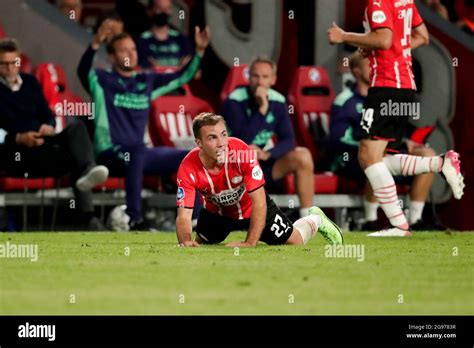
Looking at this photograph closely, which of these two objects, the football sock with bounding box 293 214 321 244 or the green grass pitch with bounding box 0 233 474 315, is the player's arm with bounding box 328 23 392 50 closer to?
the football sock with bounding box 293 214 321 244

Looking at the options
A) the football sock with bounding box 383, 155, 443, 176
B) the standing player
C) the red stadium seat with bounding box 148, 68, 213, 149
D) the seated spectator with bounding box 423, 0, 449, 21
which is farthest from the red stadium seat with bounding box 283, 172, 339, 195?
the seated spectator with bounding box 423, 0, 449, 21

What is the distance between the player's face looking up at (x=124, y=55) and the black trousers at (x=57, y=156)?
91cm

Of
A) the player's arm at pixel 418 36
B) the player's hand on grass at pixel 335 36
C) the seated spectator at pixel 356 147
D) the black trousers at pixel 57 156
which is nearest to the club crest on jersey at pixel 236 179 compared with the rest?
the player's hand on grass at pixel 335 36

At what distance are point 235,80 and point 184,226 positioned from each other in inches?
217

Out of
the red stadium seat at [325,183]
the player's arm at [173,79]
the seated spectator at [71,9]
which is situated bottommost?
the red stadium seat at [325,183]

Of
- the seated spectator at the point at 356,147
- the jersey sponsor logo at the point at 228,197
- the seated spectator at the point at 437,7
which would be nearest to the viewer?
the jersey sponsor logo at the point at 228,197

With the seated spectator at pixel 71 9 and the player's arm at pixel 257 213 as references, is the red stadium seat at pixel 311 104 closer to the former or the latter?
the seated spectator at pixel 71 9

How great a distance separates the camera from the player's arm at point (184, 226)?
10.0 m

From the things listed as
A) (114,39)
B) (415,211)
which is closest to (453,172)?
(415,211)

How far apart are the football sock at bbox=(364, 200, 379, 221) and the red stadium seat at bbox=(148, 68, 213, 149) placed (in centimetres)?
218

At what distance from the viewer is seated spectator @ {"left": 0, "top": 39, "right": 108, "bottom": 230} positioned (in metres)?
13.7

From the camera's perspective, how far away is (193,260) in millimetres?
9531

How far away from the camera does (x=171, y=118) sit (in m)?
15.5
